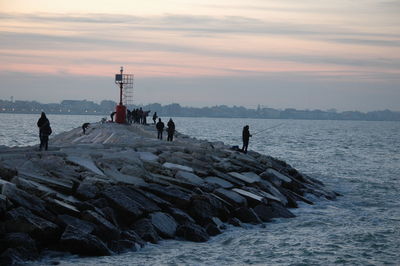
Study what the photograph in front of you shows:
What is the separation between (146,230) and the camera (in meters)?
12.7

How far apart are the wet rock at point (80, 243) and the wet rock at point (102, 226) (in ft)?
1.04

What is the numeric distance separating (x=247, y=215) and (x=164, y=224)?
288 cm

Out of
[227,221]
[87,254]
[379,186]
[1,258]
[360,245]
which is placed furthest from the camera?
[379,186]

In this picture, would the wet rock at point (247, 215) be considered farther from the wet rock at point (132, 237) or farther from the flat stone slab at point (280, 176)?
the flat stone slab at point (280, 176)

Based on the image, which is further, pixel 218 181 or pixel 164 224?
pixel 218 181

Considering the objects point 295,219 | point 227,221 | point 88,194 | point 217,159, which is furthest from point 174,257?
point 217,159

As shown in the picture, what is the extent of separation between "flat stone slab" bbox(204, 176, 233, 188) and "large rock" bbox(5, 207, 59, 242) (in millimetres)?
6403

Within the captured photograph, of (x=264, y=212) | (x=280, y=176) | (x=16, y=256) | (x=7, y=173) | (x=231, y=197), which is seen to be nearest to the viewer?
(x=16, y=256)

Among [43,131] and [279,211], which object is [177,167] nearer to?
[279,211]

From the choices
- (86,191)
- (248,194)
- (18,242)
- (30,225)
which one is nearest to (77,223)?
(30,225)

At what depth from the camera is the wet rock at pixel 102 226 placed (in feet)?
38.1

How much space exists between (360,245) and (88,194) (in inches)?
238

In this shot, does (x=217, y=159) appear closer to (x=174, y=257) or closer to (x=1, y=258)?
(x=174, y=257)

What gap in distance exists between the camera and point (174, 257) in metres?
11.8
